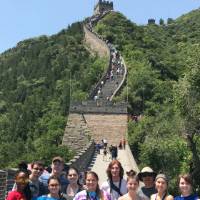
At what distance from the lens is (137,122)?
4247 cm

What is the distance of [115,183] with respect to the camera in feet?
30.3

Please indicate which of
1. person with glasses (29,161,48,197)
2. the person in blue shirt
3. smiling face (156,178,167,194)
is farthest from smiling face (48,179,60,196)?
the person in blue shirt

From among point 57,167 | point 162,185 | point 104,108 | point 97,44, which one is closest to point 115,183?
point 162,185

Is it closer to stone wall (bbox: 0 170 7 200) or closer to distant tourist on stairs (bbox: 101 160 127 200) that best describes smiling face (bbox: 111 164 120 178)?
distant tourist on stairs (bbox: 101 160 127 200)

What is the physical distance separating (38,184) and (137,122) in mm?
32943

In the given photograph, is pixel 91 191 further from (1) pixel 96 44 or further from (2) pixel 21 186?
(1) pixel 96 44

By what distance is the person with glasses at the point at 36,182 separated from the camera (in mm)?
9414

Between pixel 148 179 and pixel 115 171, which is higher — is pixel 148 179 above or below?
below

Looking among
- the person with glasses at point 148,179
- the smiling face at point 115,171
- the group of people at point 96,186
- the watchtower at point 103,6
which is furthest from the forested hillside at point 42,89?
the smiling face at point 115,171

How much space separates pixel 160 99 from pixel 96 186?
4253cm

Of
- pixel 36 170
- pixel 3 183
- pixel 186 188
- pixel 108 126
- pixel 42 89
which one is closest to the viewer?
pixel 186 188

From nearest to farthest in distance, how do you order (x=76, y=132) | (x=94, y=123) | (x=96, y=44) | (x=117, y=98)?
(x=76, y=132) → (x=94, y=123) → (x=117, y=98) → (x=96, y=44)

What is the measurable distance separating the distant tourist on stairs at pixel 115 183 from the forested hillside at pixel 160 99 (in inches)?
492

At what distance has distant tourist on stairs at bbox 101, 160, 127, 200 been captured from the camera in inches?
360
